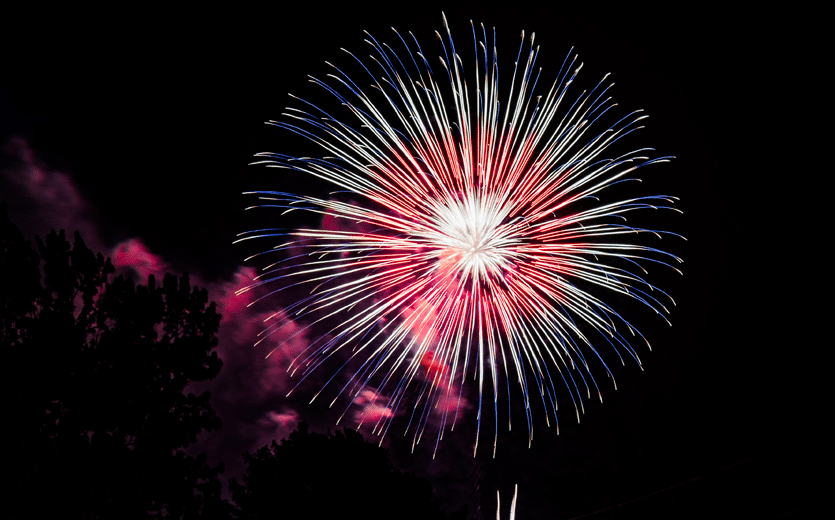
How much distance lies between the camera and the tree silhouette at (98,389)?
13.0 m

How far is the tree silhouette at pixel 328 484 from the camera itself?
85.7 ft

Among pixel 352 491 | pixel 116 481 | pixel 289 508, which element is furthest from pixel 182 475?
pixel 352 491

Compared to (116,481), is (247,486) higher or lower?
higher

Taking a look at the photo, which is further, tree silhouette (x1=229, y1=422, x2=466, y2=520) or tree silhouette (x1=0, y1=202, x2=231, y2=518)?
tree silhouette (x1=229, y1=422, x2=466, y2=520)

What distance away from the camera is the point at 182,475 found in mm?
16375

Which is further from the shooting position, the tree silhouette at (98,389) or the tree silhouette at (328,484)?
the tree silhouette at (328,484)

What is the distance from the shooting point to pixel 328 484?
89.8 ft

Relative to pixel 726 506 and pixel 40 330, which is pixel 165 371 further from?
pixel 726 506

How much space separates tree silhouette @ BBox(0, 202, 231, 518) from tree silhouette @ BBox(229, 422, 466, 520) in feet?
31.0

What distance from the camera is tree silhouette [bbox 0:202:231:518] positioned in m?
13.0

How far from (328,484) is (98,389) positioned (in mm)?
16248

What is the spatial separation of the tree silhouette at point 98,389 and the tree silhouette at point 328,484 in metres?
9.44

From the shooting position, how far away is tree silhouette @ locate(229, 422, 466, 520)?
26.1 m

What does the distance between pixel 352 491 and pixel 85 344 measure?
60.8ft
